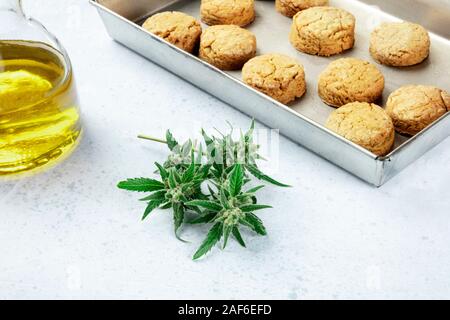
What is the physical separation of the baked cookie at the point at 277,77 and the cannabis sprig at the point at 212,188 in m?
0.19

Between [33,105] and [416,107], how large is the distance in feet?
2.11

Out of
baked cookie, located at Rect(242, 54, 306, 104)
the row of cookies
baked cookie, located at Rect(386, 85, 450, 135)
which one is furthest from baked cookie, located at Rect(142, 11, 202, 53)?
baked cookie, located at Rect(386, 85, 450, 135)

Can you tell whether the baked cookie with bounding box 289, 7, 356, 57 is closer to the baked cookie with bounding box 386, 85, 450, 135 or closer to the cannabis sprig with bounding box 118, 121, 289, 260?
the baked cookie with bounding box 386, 85, 450, 135

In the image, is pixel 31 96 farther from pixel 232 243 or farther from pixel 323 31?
pixel 323 31

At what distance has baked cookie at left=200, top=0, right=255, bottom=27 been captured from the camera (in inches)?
66.6

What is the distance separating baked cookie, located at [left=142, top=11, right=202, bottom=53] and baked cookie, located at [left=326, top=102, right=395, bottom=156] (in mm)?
367

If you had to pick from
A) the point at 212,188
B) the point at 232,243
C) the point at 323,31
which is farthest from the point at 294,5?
the point at 232,243

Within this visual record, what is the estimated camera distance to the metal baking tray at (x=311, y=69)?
1.33m

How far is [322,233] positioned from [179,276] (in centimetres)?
23

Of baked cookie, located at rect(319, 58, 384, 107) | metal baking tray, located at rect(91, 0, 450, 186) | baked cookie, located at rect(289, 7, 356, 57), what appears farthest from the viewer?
baked cookie, located at rect(289, 7, 356, 57)

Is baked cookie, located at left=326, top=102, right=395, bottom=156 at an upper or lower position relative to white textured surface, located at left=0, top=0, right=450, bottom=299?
upper

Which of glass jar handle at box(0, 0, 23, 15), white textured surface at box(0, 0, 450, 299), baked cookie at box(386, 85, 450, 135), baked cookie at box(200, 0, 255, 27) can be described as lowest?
white textured surface at box(0, 0, 450, 299)

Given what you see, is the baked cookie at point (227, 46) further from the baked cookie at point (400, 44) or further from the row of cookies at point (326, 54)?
the baked cookie at point (400, 44)
